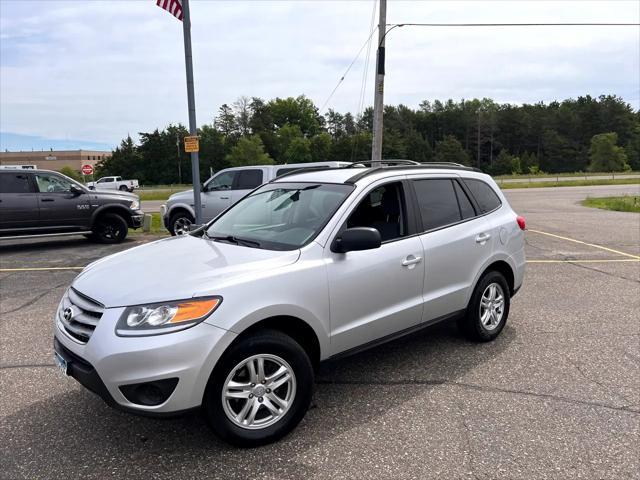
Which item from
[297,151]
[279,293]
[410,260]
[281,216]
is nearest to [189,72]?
[281,216]

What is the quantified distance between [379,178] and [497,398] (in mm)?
1918

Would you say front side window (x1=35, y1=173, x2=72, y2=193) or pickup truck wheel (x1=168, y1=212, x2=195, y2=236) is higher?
front side window (x1=35, y1=173, x2=72, y2=193)

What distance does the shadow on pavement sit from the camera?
2803mm

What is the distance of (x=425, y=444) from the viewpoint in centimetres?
304

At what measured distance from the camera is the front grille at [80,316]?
286 centimetres

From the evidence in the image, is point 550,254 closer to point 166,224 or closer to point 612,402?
point 612,402

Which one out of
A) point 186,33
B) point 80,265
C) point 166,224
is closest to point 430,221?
point 80,265

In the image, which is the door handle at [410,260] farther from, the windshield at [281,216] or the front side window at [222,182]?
the front side window at [222,182]

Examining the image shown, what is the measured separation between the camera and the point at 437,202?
4371 millimetres

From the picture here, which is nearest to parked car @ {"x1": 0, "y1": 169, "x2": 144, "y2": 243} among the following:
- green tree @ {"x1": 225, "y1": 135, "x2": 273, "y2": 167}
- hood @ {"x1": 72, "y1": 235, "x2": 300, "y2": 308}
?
hood @ {"x1": 72, "y1": 235, "x2": 300, "y2": 308}

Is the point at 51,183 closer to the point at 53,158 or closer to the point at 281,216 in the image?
the point at 281,216

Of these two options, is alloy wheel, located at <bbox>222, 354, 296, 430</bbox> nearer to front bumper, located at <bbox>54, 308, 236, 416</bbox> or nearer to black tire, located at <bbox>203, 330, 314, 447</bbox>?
black tire, located at <bbox>203, 330, 314, 447</bbox>

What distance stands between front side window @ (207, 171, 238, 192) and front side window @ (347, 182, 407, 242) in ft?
28.1

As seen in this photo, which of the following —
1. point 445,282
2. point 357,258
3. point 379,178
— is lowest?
point 445,282
